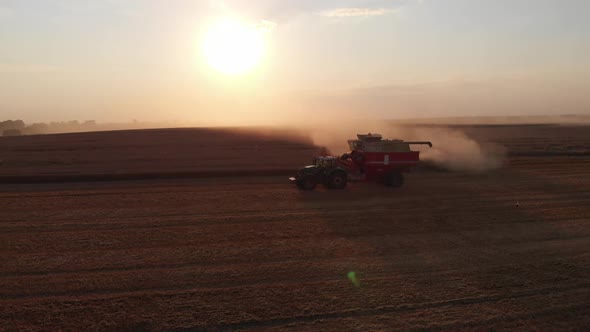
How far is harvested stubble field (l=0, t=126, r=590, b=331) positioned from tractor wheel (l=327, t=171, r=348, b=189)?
392 mm

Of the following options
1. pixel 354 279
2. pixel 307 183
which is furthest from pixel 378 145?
pixel 354 279

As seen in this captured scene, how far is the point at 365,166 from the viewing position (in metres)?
17.4

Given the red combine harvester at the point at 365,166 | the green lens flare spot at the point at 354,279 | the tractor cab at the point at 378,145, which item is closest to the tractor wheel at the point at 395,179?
the red combine harvester at the point at 365,166

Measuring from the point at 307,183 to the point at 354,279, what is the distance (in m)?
8.70

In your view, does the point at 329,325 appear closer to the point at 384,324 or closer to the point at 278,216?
the point at 384,324

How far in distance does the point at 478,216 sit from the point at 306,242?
608 cm

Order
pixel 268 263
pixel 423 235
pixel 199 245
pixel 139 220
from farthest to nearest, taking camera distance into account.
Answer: pixel 139 220, pixel 423 235, pixel 199 245, pixel 268 263

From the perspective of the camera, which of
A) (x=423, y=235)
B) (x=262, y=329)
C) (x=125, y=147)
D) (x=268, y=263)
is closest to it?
(x=262, y=329)

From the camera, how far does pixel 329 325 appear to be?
21.0 ft

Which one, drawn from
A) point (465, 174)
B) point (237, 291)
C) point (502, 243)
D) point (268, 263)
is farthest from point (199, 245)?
point (465, 174)

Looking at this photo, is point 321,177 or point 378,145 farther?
point 378,145

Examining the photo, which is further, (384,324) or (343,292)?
(343,292)

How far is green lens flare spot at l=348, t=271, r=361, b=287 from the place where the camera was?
7.84m

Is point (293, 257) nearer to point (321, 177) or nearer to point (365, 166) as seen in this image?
point (321, 177)
